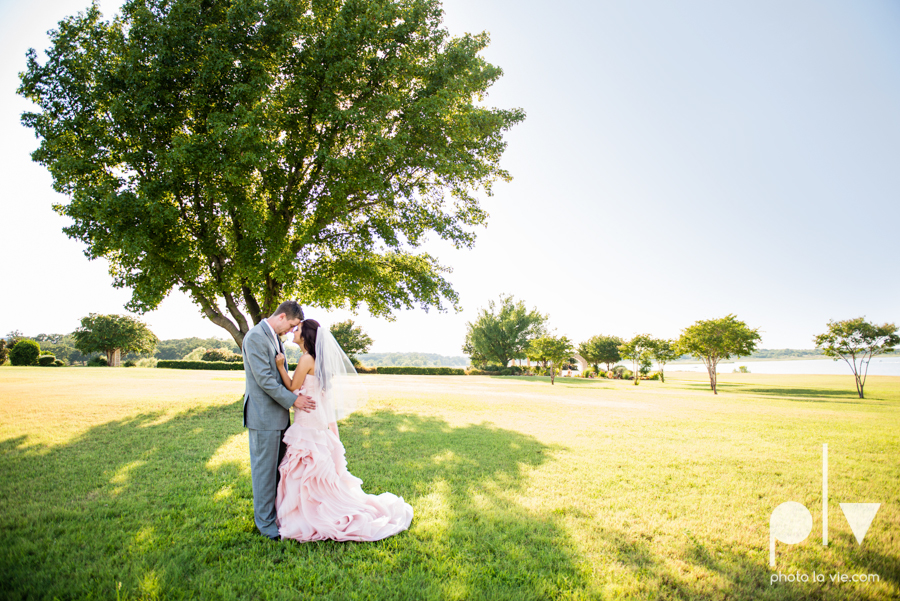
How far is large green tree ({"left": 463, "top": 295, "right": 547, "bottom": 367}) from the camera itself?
58094 millimetres

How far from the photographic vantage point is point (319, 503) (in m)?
4.43

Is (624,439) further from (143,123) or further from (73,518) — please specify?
(143,123)

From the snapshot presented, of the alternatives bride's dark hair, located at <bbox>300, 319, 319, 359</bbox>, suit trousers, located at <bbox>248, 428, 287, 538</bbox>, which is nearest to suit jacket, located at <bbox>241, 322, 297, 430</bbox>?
suit trousers, located at <bbox>248, 428, 287, 538</bbox>

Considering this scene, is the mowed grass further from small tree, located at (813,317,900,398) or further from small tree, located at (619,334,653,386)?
small tree, located at (619,334,653,386)

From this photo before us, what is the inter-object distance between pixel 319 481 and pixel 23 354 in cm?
5210

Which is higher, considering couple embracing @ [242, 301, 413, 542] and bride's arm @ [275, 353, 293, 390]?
bride's arm @ [275, 353, 293, 390]

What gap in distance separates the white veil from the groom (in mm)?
329

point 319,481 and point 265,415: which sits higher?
point 265,415

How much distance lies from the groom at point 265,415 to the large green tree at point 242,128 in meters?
8.24

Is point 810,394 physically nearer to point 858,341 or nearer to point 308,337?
point 858,341

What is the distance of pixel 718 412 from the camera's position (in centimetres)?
1620

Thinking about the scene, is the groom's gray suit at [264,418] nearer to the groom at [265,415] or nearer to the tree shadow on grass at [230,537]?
the groom at [265,415]

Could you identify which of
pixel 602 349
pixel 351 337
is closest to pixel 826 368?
pixel 602 349

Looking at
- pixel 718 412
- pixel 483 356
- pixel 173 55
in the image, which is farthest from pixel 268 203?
pixel 483 356
